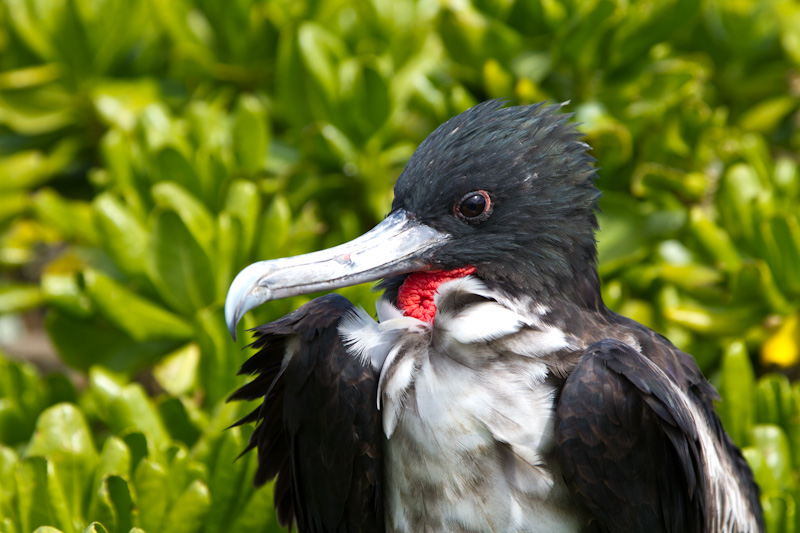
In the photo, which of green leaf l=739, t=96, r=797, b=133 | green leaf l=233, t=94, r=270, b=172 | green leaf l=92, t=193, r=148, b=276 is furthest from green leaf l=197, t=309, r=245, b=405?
green leaf l=739, t=96, r=797, b=133

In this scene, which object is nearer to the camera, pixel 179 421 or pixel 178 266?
pixel 179 421

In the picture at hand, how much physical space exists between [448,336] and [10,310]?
1.71 m

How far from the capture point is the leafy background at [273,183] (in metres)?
1.93

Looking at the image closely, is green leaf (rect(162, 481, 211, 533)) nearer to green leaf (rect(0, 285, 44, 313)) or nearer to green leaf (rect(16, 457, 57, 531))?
green leaf (rect(16, 457, 57, 531))

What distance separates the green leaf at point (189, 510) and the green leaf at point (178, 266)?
2.15ft

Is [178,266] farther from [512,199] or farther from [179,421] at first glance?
[512,199]

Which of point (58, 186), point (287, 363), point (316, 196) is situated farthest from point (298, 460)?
point (58, 186)

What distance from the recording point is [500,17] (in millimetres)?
2625

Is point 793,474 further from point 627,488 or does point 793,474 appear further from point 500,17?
point 500,17

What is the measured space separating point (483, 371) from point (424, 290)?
0.20m

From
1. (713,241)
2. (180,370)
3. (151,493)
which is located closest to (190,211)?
(180,370)

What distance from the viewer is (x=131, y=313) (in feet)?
7.48

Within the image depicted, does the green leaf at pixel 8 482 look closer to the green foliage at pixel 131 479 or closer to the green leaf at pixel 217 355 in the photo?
the green foliage at pixel 131 479

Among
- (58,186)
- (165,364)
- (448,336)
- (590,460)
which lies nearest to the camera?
(590,460)
